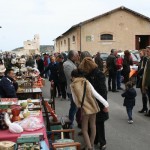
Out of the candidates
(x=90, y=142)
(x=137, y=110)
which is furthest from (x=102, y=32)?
(x=90, y=142)

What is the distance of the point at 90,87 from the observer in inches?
249

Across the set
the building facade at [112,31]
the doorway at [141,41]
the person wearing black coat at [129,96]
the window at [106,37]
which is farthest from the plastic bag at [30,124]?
the doorway at [141,41]

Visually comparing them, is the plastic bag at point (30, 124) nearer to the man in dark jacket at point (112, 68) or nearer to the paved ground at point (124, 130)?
the paved ground at point (124, 130)

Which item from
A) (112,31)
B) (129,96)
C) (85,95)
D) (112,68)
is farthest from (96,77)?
(112,31)

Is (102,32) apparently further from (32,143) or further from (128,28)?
(32,143)

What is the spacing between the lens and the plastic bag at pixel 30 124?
5375mm

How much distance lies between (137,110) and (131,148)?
4.05m

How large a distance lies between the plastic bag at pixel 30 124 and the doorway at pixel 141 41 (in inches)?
1280

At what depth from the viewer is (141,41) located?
131 ft

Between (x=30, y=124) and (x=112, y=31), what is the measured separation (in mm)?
31498

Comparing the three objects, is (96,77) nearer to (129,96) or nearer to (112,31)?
(129,96)

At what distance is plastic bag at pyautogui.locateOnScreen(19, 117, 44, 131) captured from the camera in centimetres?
538

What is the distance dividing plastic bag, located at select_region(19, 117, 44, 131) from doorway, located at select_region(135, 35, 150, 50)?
32518mm

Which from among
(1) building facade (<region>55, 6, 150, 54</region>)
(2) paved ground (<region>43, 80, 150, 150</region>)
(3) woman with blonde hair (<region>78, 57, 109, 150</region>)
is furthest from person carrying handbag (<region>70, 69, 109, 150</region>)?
(1) building facade (<region>55, 6, 150, 54</region>)
